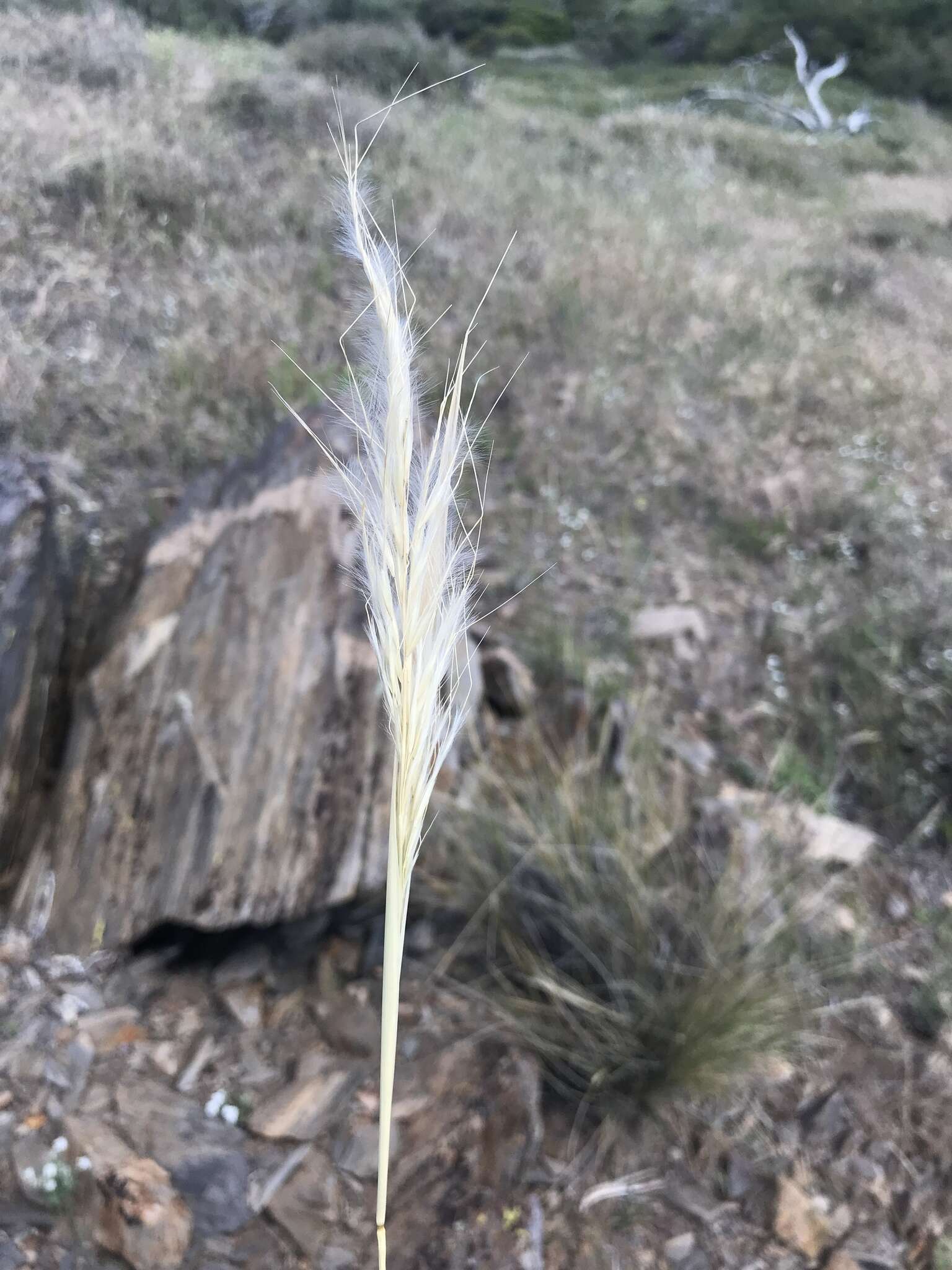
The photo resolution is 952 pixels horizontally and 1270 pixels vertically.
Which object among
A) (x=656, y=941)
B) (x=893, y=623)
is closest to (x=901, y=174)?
(x=893, y=623)

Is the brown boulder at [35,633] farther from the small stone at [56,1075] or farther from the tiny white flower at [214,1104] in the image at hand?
the tiny white flower at [214,1104]

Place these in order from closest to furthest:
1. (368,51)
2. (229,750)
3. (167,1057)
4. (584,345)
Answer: (167,1057) < (229,750) < (368,51) < (584,345)

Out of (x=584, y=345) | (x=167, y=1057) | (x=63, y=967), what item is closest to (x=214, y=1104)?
(x=167, y=1057)

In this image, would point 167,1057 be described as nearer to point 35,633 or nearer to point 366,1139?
point 366,1139

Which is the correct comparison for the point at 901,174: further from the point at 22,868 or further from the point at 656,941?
the point at 22,868

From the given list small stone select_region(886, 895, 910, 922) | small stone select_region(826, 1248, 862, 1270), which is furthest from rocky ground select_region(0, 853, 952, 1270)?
small stone select_region(886, 895, 910, 922)

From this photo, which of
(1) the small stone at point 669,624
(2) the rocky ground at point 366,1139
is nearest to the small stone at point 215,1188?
(2) the rocky ground at point 366,1139
